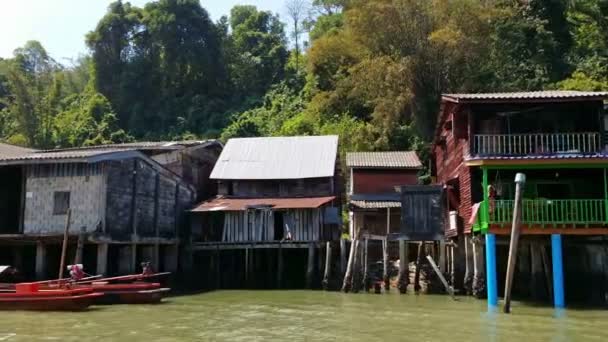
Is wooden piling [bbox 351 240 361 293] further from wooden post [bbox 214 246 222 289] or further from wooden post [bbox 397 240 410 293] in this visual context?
wooden post [bbox 214 246 222 289]

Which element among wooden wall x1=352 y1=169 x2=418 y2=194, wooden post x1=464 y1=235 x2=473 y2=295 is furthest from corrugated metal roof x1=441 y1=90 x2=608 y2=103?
wooden wall x1=352 y1=169 x2=418 y2=194

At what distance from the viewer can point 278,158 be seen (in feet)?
106

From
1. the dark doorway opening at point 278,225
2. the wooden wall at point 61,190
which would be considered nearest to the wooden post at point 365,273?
the dark doorway opening at point 278,225

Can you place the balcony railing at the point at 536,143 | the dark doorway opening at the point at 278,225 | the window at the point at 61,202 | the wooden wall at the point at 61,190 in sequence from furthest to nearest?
the dark doorway opening at the point at 278,225 < the window at the point at 61,202 < the wooden wall at the point at 61,190 < the balcony railing at the point at 536,143

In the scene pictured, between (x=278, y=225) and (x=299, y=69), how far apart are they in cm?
3411

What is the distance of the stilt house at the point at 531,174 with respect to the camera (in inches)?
784

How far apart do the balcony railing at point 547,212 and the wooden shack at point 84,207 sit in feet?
48.2

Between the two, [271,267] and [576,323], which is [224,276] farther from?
[576,323]

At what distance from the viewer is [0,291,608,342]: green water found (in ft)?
48.3

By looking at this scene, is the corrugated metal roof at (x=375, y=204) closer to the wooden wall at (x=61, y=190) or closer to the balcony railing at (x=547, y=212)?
the balcony railing at (x=547, y=212)

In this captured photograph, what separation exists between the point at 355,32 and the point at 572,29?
14.2 metres

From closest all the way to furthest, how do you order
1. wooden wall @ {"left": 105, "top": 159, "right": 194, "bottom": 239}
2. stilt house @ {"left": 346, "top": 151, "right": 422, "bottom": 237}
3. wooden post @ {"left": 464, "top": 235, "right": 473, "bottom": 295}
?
1. wooden post @ {"left": 464, "top": 235, "right": 473, "bottom": 295}
2. wooden wall @ {"left": 105, "top": 159, "right": 194, "bottom": 239}
3. stilt house @ {"left": 346, "top": 151, "right": 422, "bottom": 237}

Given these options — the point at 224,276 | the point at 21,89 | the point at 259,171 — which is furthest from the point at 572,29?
the point at 21,89

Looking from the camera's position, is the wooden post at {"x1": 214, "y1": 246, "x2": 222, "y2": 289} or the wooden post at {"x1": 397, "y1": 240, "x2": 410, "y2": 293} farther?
the wooden post at {"x1": 214, "y1": 246, "x2": 222, "y2": 289}
